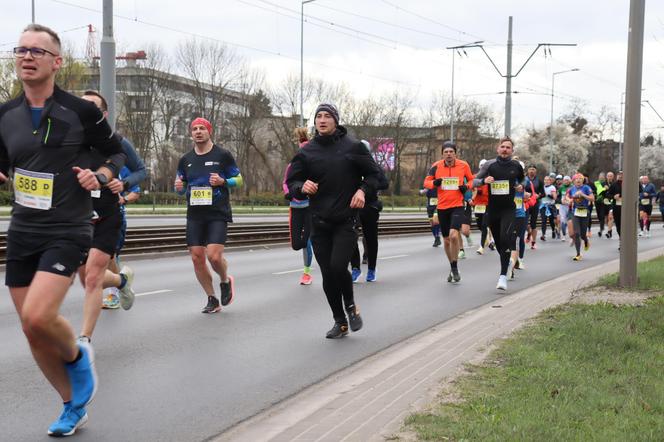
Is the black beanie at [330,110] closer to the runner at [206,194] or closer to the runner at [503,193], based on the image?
the runner at [206,194]

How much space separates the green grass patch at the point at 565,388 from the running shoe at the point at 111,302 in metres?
4.39

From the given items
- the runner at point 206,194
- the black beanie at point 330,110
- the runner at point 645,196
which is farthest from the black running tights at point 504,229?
the runner at point 645,196

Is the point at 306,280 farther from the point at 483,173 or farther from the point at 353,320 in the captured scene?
the point at 353,320

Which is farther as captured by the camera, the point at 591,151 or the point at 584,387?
the point at 591,151

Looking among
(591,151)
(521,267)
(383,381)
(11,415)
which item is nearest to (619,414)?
(383,381)

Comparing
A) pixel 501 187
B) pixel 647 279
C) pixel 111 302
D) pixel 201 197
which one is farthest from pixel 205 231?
pixel 647 279

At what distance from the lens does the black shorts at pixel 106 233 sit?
267 inches

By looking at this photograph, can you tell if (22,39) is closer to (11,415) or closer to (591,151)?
(11,415)

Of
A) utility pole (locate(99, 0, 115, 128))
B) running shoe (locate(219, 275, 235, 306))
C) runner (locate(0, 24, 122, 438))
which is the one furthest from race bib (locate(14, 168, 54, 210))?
utility pole (locate(99, 0, 115, 128))

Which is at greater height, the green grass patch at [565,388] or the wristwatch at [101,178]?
the wristwatch at [101,178]

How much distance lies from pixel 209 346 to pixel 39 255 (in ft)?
10.6

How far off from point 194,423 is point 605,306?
17.1 feet

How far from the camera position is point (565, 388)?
523 centimetres

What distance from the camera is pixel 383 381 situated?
584 centimetres
